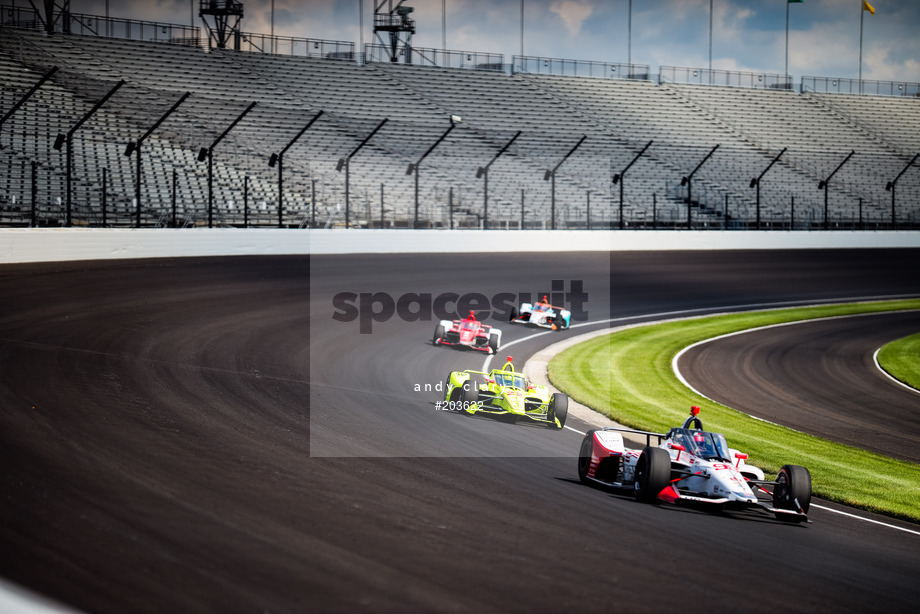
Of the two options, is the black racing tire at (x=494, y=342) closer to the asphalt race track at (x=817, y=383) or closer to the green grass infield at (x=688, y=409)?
the green grass infield at (x=688, y=409)

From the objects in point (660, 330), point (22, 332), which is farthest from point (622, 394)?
point (22, 332)

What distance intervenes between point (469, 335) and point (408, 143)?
25.0 metres

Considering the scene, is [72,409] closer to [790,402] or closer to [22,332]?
[22,332]

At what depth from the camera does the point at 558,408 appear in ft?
43.3

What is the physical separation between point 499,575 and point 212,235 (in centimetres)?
2362

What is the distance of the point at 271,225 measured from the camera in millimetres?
32281

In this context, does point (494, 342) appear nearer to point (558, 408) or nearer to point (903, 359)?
point (558, 408)

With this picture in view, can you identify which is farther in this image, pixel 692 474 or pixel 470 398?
pixel 470 398

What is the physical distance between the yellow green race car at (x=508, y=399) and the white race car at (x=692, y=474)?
278 cm

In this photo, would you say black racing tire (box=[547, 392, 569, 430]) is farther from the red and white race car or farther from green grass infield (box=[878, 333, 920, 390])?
green grass infield (box=[878, 333, 920, 390])

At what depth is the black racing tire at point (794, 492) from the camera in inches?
357

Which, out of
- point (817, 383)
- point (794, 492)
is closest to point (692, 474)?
point (794, 492)

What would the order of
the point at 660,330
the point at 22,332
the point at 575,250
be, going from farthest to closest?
1. the point at 575,250
2. the point at 660,330
3. the point at 22,332

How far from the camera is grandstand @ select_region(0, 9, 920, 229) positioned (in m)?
32.3
